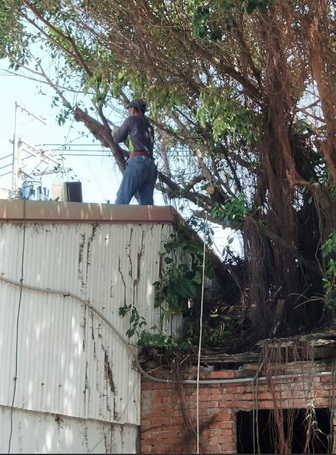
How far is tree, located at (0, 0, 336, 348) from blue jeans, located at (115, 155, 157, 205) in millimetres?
650

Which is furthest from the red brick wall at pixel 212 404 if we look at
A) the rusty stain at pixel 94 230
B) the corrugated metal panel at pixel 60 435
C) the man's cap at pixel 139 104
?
the man's cap at pixel 139 104

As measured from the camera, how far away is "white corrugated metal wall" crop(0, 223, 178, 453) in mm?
8055

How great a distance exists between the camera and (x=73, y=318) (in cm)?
863

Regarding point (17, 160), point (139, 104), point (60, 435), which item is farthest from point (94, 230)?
point (17, 160)

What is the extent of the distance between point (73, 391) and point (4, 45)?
6333mm

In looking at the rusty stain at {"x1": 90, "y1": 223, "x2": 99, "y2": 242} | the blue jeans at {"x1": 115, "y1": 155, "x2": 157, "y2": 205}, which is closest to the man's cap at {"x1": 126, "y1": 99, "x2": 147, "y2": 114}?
the blue jeans at {"x1": 115, "y1": 155, "x2": 157, "y2": 205}

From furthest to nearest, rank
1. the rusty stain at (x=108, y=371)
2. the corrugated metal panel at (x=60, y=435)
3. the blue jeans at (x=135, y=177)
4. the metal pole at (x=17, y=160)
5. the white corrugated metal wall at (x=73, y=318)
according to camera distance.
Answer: the metal pole at (x=17, y=160)
the blue jeans at (x=135, y=177)
the rusty stain at (x=108, y=371)
the white corrugated metal wall at (x=73, y=318)
the corrugated metal panel at (x=60, y=435)

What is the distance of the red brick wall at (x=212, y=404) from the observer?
850 cm

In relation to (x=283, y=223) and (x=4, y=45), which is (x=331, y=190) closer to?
(x=283, y=223)

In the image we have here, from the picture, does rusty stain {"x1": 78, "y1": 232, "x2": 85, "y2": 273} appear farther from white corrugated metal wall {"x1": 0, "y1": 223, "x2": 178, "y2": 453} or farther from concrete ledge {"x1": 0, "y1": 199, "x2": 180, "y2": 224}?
concrete ledge {"x1": 0, "y1": 199, "x2": 180, "y2": 224}

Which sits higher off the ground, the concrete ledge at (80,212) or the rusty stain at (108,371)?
the concrete ledge at (80,212)

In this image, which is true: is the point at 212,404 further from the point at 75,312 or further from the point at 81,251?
the point at 81,251

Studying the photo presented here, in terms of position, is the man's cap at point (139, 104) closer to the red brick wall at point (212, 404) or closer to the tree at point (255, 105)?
the tree at point (255, 105)

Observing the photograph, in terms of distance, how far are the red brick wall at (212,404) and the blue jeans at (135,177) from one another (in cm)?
263
